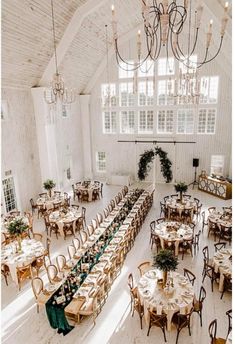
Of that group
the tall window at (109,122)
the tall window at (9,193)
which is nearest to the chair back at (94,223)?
the tall window at (9,193)

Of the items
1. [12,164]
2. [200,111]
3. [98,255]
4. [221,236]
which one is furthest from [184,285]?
[200,111]

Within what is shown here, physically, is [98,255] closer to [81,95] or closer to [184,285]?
[184,285]

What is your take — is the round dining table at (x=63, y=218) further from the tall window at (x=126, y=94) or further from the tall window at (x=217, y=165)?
the tall window at (x=217, y=165)

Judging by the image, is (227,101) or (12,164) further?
(227,101)

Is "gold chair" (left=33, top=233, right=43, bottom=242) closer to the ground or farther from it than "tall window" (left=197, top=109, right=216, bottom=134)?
closer to the ground

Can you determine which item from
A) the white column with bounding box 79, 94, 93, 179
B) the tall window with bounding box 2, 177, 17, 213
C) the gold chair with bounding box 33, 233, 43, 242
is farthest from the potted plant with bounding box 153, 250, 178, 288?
the white column with bounding box 79, 94, 93, 179

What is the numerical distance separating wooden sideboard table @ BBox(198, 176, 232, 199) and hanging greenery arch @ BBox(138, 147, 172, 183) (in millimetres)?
1958

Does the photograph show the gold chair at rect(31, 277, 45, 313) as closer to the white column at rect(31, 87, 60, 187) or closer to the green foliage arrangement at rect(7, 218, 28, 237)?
the green foliage arrangement at rect(7, 218, 28, 237)

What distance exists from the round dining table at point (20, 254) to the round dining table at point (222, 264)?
520cm

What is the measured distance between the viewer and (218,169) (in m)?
15.5

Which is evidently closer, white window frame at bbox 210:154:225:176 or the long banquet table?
the long banquet table

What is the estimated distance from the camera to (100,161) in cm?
1791

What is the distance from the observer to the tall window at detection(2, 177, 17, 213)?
37.9ft

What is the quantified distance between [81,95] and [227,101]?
29.1 feet
